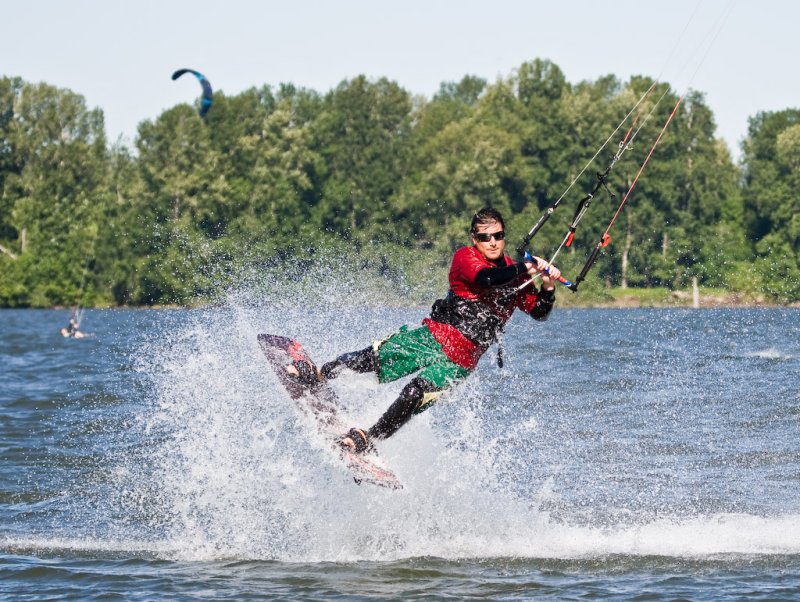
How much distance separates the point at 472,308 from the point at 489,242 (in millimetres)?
424

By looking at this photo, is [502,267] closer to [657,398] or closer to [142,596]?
[142,596]

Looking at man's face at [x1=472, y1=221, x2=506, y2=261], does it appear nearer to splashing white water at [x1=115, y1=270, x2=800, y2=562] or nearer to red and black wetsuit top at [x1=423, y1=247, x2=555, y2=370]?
red and black wetsuit top at [x1=423, y1=247, x2=555, y2=370]

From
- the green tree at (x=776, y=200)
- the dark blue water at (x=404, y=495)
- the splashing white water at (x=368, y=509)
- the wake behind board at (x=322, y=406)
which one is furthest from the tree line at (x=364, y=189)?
the wake behind board at (x=322, y=406)

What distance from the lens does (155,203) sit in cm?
5556

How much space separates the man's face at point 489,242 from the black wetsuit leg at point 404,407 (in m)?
0.88

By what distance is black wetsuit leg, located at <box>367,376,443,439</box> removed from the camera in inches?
306

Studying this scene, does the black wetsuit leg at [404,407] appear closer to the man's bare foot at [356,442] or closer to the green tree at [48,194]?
the man's bare foot at [356,442]

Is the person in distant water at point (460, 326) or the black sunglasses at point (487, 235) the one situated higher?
the black sunglasses at point (487, 235)

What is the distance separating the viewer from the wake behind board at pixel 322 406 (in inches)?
308

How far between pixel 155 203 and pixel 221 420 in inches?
1802

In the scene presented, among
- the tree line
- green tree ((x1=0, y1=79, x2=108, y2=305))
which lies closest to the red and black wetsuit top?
the tree line

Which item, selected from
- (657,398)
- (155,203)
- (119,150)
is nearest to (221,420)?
(657,398)

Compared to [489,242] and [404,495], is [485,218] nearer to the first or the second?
[489,242]

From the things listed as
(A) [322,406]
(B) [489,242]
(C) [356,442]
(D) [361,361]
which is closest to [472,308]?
(B) [489,242]
